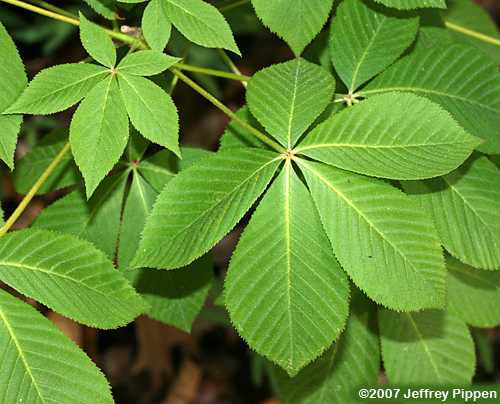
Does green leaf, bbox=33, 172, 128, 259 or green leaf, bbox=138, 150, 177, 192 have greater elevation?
green leaf, bbox=138, 150, 177, 192

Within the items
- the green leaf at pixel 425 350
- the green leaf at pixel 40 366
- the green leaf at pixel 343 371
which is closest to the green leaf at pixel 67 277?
the green leaf at pixel 40 366

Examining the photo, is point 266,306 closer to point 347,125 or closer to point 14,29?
point 347,125

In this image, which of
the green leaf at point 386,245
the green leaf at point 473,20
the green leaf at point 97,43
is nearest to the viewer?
the green leaf at point 386,245

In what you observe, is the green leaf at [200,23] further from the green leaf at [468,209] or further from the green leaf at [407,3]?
the green leaf at [468,209]

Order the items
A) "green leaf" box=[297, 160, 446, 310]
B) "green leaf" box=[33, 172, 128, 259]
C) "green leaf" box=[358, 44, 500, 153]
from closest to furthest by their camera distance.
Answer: "green leaf" box=[297, 160, 446, 310] → "green leaf" box=[358, 44, 500, 153] → "green leaf" box=[33, 172, 128, 259]

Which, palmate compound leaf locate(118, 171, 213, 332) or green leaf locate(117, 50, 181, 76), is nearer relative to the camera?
green leaf locate(117, 50, 181, 76)

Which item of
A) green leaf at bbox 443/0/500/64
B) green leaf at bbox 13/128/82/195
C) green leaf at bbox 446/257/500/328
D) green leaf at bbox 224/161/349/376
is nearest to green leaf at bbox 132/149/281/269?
green leaf at bbox 224/161/349/376

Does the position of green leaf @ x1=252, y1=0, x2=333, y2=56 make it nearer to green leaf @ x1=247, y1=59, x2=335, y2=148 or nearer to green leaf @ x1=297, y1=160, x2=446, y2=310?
green leaf @ x1=247, y1=59, x2=335, y2=148
